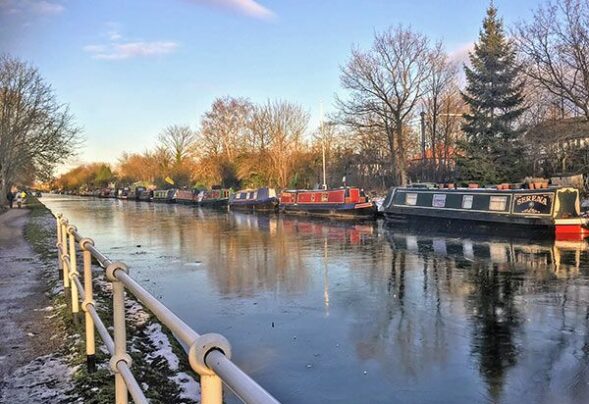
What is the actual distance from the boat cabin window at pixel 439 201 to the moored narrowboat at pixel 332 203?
5568 millimetres

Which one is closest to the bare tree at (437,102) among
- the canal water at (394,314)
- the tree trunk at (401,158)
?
the tree trunk at (401,158)

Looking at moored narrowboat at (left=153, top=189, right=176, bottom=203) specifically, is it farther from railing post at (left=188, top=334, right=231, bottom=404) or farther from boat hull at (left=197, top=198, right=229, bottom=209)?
railing post at (left=188, top=334, right=231, bottom=404)

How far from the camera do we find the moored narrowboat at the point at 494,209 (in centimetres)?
1817

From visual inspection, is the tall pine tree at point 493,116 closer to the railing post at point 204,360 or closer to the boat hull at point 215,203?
the boat hull at point 215,203

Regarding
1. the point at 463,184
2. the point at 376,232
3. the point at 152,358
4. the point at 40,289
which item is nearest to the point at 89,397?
the point at 152,358

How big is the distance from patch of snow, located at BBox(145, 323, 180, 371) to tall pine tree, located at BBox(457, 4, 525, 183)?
29985 mm

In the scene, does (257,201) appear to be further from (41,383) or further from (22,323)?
(41,383)

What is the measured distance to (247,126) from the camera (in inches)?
2213

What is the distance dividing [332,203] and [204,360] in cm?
3001

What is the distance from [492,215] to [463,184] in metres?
13.2

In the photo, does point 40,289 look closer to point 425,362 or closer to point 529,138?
point 425,362

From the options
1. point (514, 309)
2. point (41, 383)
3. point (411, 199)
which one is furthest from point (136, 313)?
point (411, 199)

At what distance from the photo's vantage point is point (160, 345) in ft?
20.7

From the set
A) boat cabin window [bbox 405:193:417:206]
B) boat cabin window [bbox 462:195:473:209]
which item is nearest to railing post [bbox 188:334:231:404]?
boat cabin window [bbox 462:195:473:209]
